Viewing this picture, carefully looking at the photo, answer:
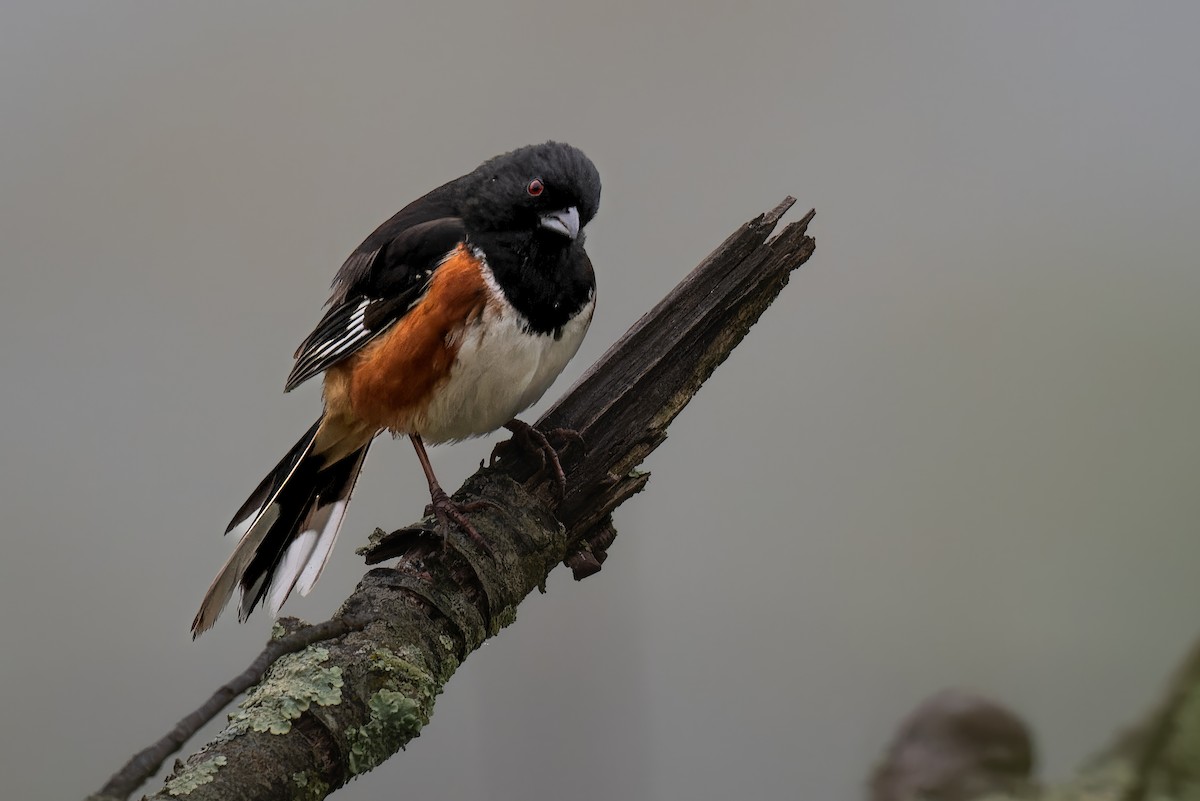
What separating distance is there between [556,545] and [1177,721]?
0.89m

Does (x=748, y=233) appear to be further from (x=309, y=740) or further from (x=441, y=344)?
(x=309, y=740)

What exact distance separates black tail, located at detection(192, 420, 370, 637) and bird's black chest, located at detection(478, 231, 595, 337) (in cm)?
40

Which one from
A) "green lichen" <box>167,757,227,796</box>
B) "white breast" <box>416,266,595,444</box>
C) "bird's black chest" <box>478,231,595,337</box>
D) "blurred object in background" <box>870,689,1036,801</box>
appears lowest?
"blurred object in background" <box>870,689,1036,801</box>

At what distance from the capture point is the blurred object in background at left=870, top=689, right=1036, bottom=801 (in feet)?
3.22

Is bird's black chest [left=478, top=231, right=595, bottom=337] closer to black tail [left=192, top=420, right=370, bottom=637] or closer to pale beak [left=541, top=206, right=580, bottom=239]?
pale beak [left=541, top=206, right=580, bottom=239]

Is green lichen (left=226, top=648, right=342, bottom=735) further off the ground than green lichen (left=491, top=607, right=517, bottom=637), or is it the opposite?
green lichen (left=491, top=607, right=517, bottom=637)

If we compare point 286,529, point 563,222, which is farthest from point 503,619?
point 563,222

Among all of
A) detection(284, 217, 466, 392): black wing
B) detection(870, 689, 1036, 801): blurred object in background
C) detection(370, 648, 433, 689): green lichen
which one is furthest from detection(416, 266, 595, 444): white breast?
detection(870, 689, 1036, 801): blurred object in background

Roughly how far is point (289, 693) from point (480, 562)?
0.34 metres

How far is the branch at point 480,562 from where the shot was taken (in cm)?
120

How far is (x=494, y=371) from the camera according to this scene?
1.67m

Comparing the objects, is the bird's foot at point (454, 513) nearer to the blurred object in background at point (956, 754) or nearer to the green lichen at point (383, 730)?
the green lichen at point (383, 730)

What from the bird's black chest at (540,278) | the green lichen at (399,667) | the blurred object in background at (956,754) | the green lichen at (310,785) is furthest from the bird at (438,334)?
the blurred object in background at (956,754)

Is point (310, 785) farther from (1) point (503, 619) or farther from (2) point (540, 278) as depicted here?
(2) point (540, 278)
